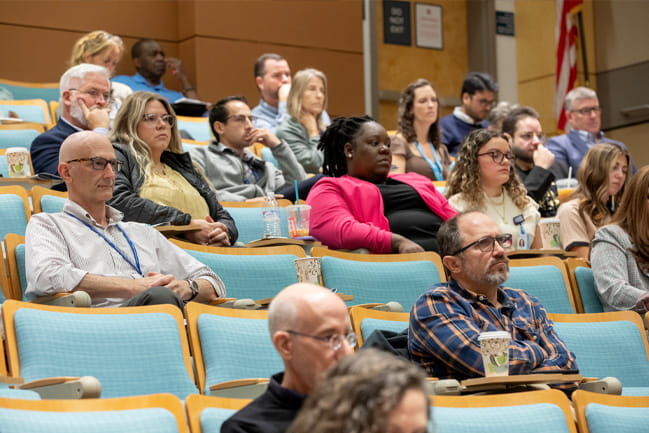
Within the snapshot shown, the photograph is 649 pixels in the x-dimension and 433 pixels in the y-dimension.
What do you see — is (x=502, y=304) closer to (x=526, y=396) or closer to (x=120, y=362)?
(x=526, y=396)

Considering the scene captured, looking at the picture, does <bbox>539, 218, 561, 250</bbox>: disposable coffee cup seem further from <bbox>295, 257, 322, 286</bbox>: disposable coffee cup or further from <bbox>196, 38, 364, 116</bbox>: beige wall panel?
<bbox>196, 38, 364, 116</bbox>: beige wall panel

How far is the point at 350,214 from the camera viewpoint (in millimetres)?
3520

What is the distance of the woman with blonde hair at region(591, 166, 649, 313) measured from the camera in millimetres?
3309

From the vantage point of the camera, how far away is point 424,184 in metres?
3.80

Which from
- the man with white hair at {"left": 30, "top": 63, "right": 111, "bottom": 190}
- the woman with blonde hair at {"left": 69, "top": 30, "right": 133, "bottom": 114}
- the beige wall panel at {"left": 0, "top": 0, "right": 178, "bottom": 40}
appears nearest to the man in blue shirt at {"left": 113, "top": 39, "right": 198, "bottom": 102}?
the beige wall panel at {"left": 0, "top": 0, "right": 178, "bottom": 40}

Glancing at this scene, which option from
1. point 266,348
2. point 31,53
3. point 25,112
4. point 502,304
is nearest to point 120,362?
point 266,348

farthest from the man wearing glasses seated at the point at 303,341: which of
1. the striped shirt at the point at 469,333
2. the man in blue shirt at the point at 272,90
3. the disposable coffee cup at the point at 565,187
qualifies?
the man in blue shirt at the point at 272,90

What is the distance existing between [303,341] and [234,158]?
105 inches

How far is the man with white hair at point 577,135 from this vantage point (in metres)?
5.53

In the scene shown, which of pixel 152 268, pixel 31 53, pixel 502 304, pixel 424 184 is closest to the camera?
pixel 502 304

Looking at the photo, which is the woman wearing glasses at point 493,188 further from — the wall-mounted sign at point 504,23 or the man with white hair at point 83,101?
the wall-mounted sign at point 504,23

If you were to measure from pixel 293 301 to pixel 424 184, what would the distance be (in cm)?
213

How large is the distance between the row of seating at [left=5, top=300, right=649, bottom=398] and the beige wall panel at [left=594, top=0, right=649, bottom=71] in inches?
220

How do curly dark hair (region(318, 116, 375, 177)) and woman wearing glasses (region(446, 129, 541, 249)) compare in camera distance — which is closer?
curly dark hair (region(318, 116, 375, 177))
